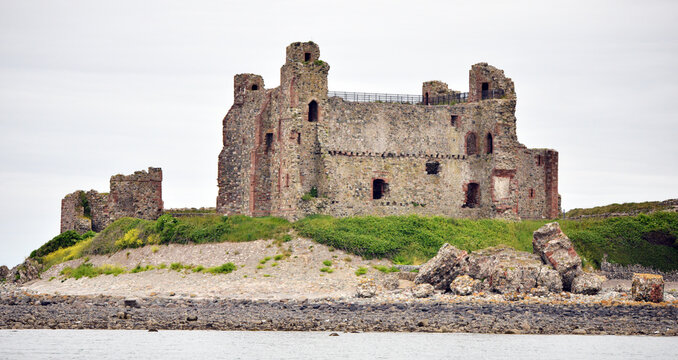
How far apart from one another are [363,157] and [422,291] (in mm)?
13874

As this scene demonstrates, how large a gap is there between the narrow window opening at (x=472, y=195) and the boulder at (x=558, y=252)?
10227 mm

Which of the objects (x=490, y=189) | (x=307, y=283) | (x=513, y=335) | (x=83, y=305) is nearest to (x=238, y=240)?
(x=307, y=283)

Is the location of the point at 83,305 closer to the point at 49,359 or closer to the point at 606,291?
the point at 49,359

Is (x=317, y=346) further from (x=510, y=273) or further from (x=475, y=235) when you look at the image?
(x=475, y=235)

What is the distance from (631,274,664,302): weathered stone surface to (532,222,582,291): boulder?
11.6 feet

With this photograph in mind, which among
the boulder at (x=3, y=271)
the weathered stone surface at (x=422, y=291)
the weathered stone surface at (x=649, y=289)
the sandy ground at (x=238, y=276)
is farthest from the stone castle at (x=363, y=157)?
the weathered stone surface at (x=649, y=289)

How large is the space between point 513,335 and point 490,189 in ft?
67.5

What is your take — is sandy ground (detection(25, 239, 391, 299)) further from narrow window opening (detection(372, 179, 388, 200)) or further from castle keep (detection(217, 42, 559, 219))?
narrow window opening (detection(372, 179, 388, 200))

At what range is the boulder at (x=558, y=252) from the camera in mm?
51688

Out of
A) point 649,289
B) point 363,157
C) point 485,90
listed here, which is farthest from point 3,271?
point 649,289

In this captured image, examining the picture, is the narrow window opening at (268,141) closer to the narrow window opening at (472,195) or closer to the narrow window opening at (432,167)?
the narrow window opening at (432,167)

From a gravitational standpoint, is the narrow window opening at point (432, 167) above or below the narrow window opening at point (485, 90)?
below

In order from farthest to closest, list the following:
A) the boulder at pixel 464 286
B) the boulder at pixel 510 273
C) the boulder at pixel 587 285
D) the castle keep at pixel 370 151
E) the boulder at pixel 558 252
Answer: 1. the castle keep at pixel 370 151
2. the boulder at pixel 558 252
3. the boulder at pixel 587 285
4. the boulder at pixel 510 273
5. the boulder at pixel 464 286

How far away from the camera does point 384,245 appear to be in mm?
56438
